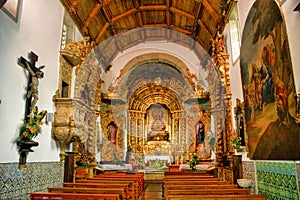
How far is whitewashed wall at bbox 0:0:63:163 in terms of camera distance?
5469mm

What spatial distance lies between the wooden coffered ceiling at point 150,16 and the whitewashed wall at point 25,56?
5.13 ft

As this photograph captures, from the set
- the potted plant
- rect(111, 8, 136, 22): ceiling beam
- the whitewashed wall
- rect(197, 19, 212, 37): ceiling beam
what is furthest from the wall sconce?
rect(197, 19, 212, 37): ceiling beam

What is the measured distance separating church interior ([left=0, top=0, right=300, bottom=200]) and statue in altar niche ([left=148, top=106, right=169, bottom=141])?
2.13 metres

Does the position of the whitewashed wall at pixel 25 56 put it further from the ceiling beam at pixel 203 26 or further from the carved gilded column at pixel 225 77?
the ceiling beam at pixel 203 26

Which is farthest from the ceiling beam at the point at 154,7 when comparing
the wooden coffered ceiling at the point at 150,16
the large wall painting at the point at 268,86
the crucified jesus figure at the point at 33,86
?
the crucified jesus figure at the point at 33,86

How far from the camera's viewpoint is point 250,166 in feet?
23.6

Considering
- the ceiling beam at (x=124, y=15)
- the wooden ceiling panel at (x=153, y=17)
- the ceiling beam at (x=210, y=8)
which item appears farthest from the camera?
the wooden ceiling panel at (x=153, y=17)

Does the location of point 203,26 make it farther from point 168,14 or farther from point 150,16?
point 150,16

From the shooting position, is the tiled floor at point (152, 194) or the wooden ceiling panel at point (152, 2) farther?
the wooden ceiling panel at point (152, 2)

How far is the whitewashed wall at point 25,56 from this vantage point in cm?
547

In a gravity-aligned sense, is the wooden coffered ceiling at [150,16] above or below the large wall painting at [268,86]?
above

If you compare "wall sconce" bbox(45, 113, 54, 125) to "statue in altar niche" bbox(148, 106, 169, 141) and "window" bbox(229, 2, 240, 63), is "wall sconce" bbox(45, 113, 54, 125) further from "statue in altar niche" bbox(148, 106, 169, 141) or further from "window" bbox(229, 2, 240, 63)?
"statue in altar niche" bbox(148, 106, 169, 141)

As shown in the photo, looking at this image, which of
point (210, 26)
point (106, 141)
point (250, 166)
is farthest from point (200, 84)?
point (250, 166)

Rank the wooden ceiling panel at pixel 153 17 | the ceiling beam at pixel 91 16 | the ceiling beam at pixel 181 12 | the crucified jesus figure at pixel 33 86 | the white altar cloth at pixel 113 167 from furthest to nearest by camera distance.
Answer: the white altar cloth at pixel 113 167 < the wooden ceiling panel at pixel 153 17 < the ceiling beam at pixel 181 12 < the ceiling beam at pixel 91 16 < the crucified jesus figure at pixel 33 86
